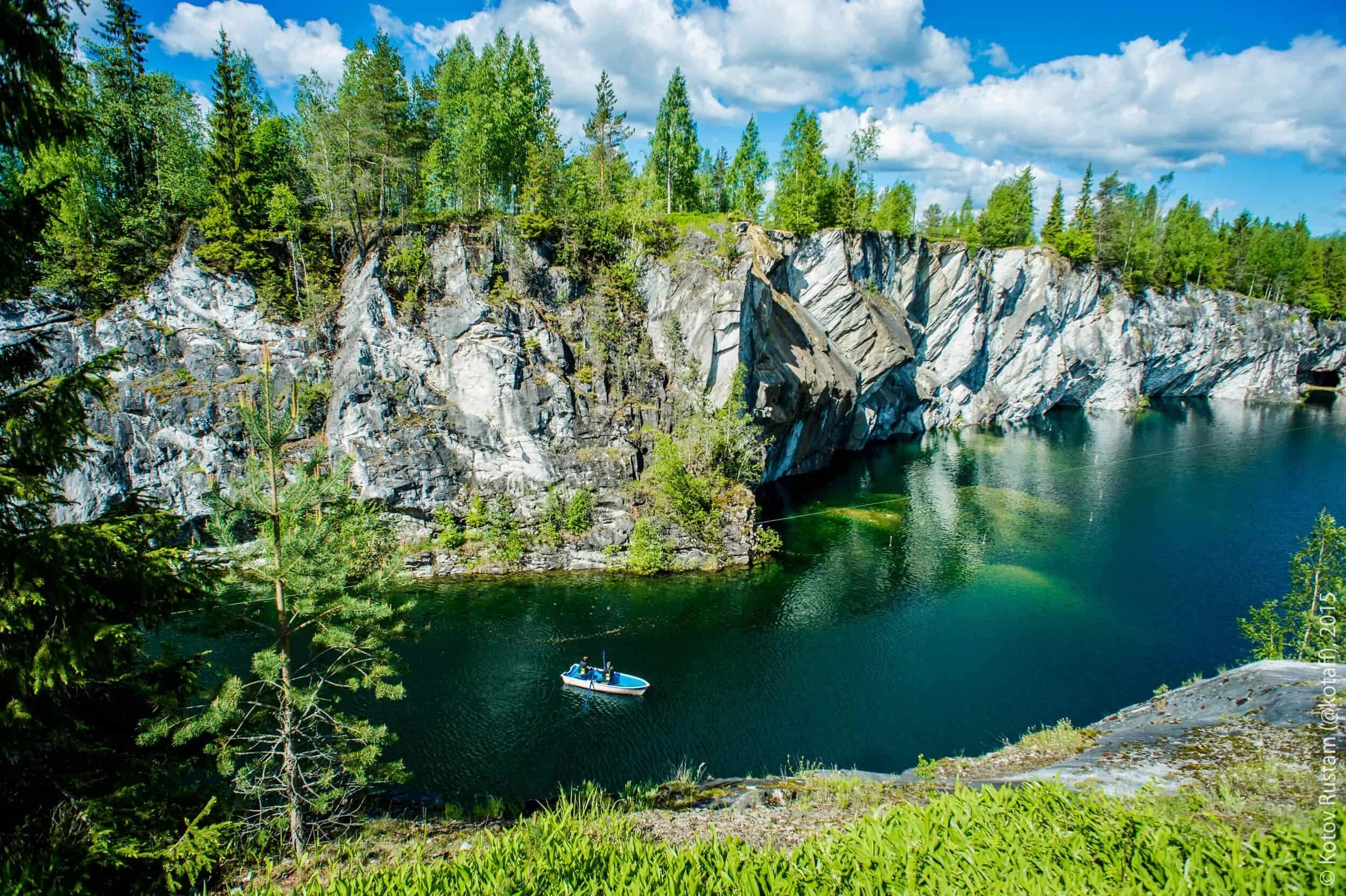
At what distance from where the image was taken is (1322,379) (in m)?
94.1

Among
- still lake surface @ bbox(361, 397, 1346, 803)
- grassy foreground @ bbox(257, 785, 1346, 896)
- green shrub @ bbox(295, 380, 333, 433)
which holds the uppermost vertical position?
green shrub @ bbox(295, 380, 333, 433)

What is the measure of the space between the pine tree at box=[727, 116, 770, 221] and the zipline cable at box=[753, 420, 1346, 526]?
2911 centimetres

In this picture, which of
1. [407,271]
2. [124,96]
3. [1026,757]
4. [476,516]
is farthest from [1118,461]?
[124,96]

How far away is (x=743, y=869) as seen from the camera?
19.2 ft

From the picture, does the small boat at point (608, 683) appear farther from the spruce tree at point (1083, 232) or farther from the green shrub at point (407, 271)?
the spruce tree at point (1083, 232)

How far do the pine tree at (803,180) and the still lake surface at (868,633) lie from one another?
23549mm

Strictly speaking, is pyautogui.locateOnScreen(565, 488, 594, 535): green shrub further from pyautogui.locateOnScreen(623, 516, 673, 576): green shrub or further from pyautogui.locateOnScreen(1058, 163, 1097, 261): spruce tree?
pyautogui.locateOnScreen(1058, 163, 1097, 261): spruce tree

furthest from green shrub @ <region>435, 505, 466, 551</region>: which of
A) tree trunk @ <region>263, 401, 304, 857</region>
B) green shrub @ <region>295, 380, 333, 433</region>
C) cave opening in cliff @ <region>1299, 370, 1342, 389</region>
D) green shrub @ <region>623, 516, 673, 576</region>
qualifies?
cave opening in cliff @ <region>1299, 370, 1342, 389</region>

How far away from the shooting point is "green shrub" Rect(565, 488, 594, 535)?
35.7 meters

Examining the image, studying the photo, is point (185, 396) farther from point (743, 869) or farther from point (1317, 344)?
point (1317, 344)

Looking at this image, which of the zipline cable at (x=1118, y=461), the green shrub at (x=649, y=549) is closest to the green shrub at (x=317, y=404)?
the green shrub at (x=649, y=549)

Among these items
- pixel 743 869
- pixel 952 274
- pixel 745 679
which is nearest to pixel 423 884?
pixel 743 869

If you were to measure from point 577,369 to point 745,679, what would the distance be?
74.4ft

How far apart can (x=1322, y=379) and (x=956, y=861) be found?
433ft
